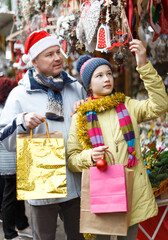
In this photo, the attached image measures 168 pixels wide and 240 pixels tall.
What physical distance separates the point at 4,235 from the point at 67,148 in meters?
1.92

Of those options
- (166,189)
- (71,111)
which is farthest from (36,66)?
(166,189)

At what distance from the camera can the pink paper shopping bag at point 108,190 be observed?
1.72 metres

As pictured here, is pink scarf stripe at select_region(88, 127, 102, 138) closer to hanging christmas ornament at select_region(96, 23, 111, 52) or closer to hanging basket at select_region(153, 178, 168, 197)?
hanging basket at select_region(153, 178, 168, 197)

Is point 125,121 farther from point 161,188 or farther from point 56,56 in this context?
point 161,188

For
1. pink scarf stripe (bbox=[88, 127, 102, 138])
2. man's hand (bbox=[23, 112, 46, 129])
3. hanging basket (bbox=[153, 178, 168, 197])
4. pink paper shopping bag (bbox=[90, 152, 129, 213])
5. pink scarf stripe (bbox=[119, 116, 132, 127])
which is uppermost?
man's hand (bbox=[23, 112, 46, 129])

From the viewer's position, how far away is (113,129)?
1.97m

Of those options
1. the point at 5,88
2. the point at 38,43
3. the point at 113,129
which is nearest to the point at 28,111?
the point at 38,43

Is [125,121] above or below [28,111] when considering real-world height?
below

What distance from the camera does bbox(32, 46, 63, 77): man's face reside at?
2.24 meters

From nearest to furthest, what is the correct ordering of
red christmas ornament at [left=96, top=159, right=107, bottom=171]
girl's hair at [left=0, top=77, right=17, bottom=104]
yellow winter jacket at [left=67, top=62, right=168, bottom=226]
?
1. red christmas ornament at [left=96, top=159, right=107, bottom=171]
2. yellow winter jacket at [left=67, top=62, right=168, bottom=226]
3. girl's hair at [left=0, top=77, right=17, bottom=104]

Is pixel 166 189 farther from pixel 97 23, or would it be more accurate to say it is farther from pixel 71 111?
pixel 97 23

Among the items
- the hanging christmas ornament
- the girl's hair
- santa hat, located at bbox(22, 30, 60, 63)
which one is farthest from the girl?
the girl's hair

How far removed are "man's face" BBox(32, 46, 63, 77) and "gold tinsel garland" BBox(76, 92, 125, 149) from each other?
0.42m

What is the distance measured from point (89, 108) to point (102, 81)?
198mm
